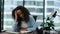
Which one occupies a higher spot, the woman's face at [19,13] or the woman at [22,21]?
the woman's face at [19,13]

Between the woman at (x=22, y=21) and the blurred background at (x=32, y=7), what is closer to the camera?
the woman at (x=22, y=21)

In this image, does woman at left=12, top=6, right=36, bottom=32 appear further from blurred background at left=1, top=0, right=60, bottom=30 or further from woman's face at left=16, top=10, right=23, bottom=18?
blurred background at left=1, top=0, right=60, bottom=30

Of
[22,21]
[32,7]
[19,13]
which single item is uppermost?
[32,7]

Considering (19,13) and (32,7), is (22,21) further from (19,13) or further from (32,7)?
(32,7)

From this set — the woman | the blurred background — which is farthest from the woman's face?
the blurred background

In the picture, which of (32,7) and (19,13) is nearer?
(19,13)

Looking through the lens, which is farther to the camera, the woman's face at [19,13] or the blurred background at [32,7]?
the blurred background at [32,7]

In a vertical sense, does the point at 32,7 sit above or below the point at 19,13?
above

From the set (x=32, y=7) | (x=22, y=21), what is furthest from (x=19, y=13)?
(x=32, y=7)

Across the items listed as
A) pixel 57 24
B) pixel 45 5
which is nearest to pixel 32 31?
pixel 57 24

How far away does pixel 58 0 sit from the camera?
13.5 feet

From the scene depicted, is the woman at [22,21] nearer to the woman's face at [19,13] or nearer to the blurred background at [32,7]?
the woman's face at [19,13]

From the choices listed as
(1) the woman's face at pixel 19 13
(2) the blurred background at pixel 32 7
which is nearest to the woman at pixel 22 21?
(1) the woman's face at pixel 19 13

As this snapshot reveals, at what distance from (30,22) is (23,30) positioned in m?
0.28
